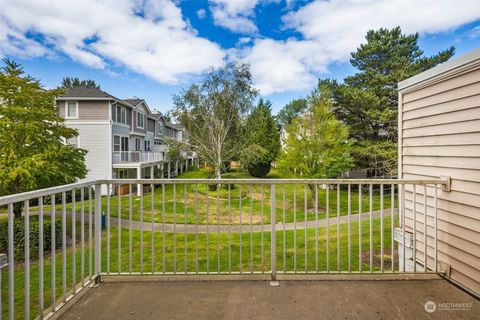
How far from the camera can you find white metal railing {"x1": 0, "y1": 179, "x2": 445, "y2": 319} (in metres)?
2.11

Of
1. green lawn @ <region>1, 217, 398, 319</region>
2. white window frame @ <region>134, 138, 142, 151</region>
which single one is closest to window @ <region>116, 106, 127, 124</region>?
white window frame @ <region>134, 138, 142, 151</region>

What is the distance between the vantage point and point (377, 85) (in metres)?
15.1

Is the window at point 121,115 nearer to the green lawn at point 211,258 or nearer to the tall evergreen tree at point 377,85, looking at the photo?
the green lawn at point 211,258

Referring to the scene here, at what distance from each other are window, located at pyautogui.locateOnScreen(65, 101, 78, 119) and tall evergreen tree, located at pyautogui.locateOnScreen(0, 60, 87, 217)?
785cm

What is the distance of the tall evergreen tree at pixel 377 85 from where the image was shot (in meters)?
14.2

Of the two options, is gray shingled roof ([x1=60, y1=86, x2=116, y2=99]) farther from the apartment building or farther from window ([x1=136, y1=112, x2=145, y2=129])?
window ([x1=136, y1=112, x2=145, y2=129])

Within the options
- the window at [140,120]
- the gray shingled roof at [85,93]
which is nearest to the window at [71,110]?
the gray shingled roof at [85,93]

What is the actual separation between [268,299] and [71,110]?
16033 millimetres

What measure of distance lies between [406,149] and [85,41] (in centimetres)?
1635

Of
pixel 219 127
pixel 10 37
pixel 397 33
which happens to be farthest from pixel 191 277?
pixel 397 33

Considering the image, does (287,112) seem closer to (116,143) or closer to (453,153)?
(116,143)

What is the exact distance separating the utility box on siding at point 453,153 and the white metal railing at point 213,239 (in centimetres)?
13

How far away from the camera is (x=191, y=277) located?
2406 millimetres

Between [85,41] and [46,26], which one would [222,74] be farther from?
[46,26]
